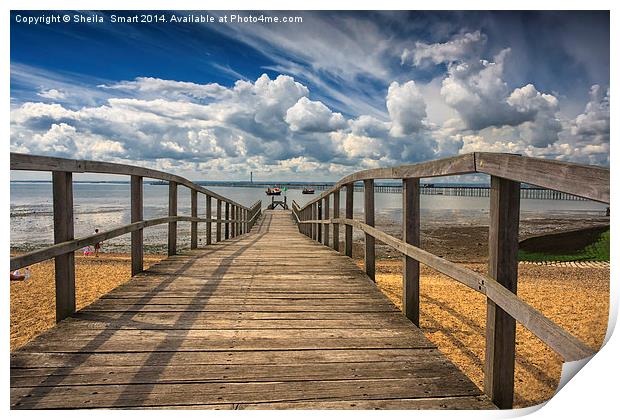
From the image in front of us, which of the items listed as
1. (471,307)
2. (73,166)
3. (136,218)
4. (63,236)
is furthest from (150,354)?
(471,307)

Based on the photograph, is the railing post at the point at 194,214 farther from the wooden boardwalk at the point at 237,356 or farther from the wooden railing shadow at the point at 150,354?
the wooden boardwalk at the point at 237,356

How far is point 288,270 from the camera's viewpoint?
415 cm

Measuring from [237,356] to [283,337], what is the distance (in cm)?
34

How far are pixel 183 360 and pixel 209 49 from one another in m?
10.4

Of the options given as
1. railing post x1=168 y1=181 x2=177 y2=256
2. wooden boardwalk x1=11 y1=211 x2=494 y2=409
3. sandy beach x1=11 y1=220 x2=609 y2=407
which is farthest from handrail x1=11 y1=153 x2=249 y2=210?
sandy beach x1=11 y1=220 x2=609 y2=407

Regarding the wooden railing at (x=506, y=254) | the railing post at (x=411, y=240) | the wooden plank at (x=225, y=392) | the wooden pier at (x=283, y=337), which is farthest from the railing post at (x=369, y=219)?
the wooden plank at (x=225, y=392)

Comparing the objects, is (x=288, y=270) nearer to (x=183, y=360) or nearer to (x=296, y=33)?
(x=183, y=360)

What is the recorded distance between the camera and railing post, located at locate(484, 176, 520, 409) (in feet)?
5.17

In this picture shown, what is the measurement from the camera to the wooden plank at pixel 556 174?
3.50 ft

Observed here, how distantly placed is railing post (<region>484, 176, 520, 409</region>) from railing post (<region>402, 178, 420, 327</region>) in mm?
951

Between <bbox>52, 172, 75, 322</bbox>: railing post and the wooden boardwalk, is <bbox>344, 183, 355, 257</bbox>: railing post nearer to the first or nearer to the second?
the wooden boardwalk

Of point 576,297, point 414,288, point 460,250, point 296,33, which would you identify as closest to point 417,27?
point 296,33

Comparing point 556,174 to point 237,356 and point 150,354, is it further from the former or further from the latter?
point 150,354

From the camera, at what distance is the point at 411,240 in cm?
263
